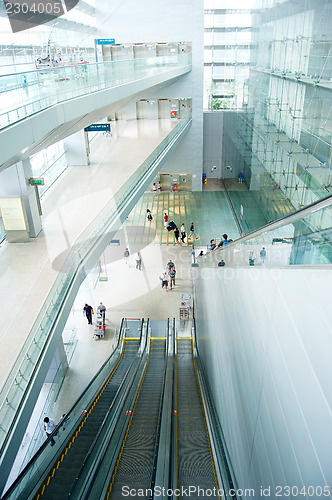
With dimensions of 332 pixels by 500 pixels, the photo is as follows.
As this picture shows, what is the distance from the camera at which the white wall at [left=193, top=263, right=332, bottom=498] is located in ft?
6.49

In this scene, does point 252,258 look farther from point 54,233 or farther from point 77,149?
point 77,149

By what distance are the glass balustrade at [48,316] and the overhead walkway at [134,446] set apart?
754mm

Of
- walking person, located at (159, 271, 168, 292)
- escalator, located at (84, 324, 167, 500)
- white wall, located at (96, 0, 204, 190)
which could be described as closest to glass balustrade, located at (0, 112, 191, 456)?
escalator, located at (84, 324, 167, 500)

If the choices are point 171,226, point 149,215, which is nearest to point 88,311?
point 171,226

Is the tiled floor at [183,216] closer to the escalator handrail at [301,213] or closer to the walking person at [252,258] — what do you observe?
the walking person at [252,258]

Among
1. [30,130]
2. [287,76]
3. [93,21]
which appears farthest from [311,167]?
[93,21]

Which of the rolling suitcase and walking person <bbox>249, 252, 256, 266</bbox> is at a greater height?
walking person <bbox>249, 252, 256, 266</bbox>

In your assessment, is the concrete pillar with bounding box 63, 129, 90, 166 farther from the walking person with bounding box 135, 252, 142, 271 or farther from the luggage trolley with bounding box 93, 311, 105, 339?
the luggage trolley with bounding box 93, 311, 105, 339

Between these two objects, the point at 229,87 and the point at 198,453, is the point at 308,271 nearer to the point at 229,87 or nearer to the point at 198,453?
the point at 198,453

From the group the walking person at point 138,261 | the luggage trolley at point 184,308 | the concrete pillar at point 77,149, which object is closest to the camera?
the luggage trolley at point 184,308

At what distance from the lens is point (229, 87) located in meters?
21.2

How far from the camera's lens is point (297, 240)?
2.52 metres

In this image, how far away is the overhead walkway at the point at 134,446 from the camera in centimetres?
428

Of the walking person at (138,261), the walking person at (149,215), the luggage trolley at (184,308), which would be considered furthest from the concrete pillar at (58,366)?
the walking person at (149,215)
